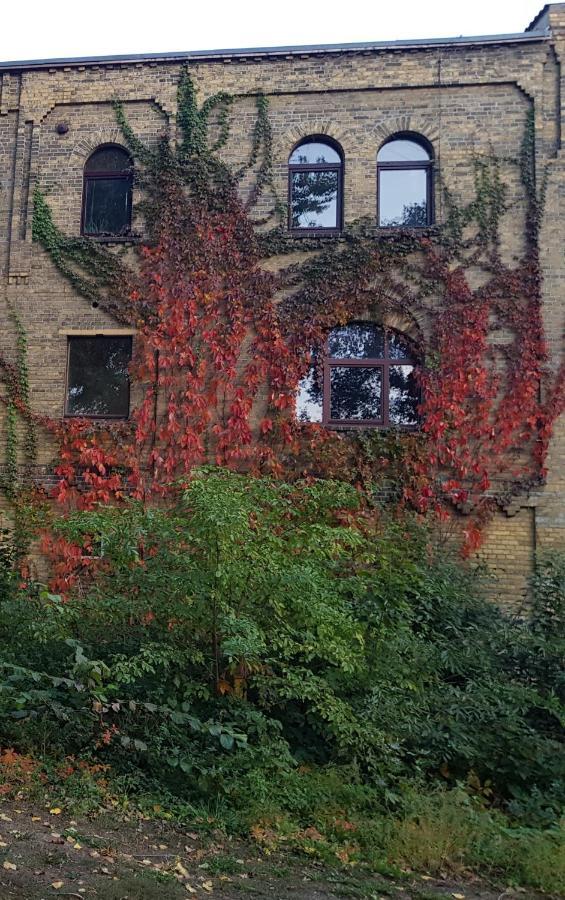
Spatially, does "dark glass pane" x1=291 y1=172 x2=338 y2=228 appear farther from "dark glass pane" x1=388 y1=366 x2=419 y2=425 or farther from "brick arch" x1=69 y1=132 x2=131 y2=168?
"brick arch" x1=69 y1=132 x2=131 y2=168

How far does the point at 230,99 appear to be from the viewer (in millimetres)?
13609

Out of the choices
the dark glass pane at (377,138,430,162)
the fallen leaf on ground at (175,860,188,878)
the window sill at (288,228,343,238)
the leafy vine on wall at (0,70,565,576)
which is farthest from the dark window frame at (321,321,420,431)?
the fallen leaf on ground at (175,860,188,878)

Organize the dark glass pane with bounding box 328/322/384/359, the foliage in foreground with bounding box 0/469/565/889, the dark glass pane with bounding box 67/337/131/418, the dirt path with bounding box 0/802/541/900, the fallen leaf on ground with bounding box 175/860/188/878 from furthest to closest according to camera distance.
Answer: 1. the dark glass pane with bounding box 67/337/131/418
2. the dark glass pane with bounding box 328/322/384/359
3. the foliage in foreground with bounding box 0/469/565/889
4. the fallen leaf on ground with bounding box 175/860/188/878
5. the dirt path with bounding box 0/802/541/900

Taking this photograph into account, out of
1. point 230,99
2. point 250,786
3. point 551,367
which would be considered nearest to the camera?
point 250,786

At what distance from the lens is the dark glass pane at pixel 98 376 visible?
13.3m

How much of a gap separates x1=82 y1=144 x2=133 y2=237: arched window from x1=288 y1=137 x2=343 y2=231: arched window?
2730 millimetres

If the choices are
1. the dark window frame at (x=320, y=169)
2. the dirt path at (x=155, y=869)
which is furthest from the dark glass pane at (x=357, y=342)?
the dirt path at (x=155, y=869)

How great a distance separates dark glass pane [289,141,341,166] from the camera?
13594 mm

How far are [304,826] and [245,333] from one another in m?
8.20

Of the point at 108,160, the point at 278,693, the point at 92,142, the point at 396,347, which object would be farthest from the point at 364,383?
the point at 278,693

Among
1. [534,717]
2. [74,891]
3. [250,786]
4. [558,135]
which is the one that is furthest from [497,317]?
[74,891]

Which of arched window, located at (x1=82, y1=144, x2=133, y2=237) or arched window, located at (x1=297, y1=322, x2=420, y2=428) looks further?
arched window, located at (x1=82, y1=144, x2=133, y2=237)

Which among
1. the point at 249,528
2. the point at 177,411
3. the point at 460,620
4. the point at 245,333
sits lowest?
the point at 460,620

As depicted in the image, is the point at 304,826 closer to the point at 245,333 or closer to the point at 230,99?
the point at 245,333
